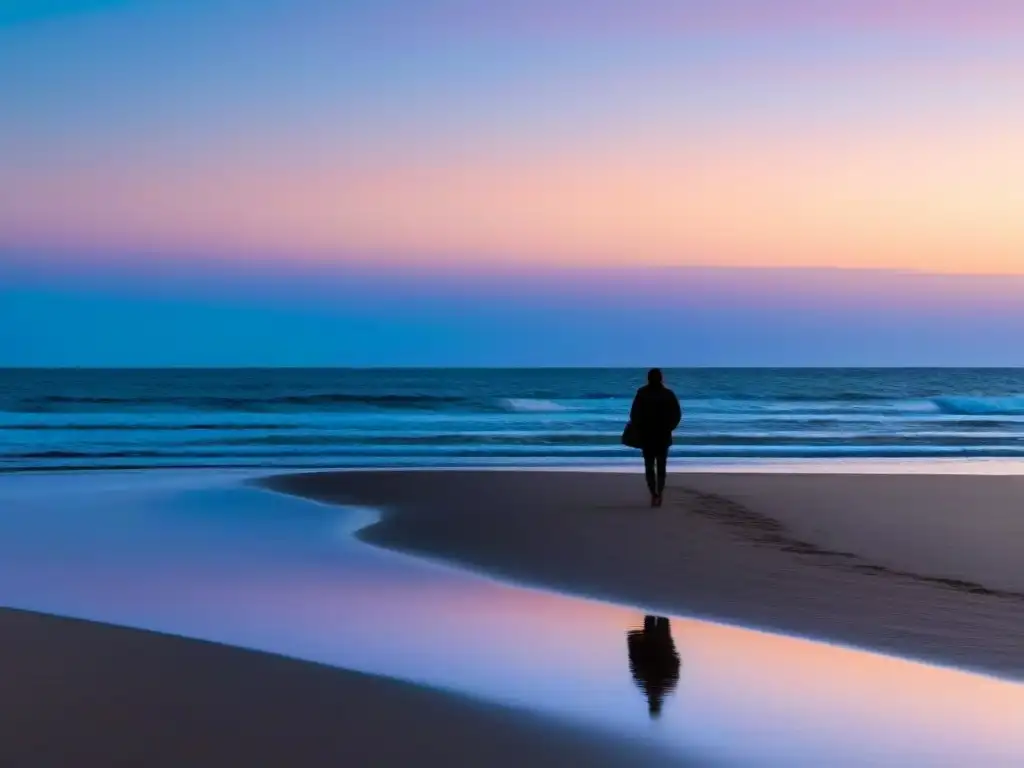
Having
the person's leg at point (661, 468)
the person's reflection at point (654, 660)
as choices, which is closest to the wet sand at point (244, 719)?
the person's reflection at point (654, 660)

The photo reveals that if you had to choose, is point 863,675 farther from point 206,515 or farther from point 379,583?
point 206,515

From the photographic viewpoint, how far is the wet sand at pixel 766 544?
7.94 meters

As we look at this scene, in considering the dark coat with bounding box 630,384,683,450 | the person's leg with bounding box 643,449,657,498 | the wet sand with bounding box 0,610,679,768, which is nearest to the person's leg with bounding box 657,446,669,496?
the person's leg with bounding box 643,449,657,498

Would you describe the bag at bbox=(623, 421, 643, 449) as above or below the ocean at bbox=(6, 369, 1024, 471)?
below

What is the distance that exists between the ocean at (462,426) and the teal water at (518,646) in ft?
39.2

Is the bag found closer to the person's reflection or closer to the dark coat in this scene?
the dark coat

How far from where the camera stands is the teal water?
17.5 feet

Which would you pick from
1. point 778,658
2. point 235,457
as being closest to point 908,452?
point 235,457

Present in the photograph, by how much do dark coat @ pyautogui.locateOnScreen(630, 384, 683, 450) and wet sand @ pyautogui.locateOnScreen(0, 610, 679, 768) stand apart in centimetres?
733

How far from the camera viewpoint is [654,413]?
13.4 meters

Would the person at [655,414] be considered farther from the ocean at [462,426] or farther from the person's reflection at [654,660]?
the ocean at [462,426]

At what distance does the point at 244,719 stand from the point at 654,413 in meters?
8.49

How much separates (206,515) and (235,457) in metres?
11.1

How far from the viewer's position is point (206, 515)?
45.1 ft
